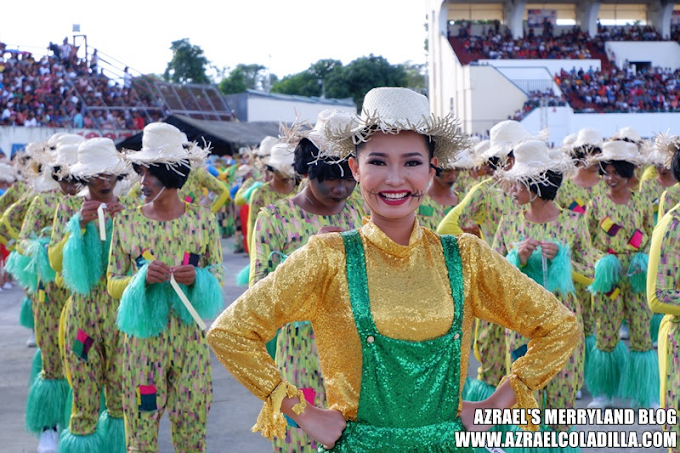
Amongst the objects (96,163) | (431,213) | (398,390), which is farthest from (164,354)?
(431,213)

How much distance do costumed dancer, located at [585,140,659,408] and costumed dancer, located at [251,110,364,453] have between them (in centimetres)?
396

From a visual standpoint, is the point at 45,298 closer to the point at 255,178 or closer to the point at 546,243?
the point at 546,243

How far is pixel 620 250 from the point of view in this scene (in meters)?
7.62

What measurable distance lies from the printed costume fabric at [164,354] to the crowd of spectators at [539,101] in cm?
3172

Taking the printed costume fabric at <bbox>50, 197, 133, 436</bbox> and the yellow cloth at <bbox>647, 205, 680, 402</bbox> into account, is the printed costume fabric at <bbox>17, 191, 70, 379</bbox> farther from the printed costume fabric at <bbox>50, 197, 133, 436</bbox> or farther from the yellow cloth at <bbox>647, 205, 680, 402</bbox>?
the yellow cloth at <bbox>647, 205, 680, 402</bbox>

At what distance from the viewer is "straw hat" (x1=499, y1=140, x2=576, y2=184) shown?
18.1ft

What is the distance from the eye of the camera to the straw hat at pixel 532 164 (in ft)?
18.1

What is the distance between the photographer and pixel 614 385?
748cm

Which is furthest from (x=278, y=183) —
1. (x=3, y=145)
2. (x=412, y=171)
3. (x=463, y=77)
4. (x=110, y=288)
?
(x=463, y=77)

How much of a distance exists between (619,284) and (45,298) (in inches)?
184

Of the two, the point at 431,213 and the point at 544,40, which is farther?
the point at 544,40

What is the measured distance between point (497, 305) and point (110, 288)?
2807 millimetres

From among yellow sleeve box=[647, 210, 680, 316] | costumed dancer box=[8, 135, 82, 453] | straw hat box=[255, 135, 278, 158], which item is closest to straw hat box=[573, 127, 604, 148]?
straw hat box=[255, 135, 278, 158]

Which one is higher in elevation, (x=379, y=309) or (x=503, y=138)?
(x=503, y=138)
